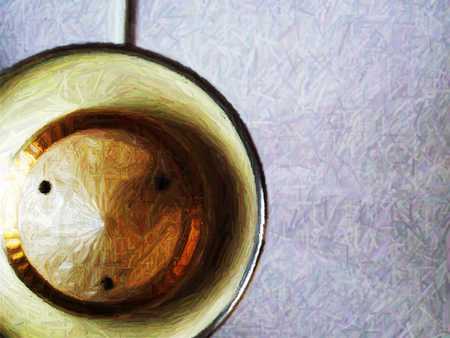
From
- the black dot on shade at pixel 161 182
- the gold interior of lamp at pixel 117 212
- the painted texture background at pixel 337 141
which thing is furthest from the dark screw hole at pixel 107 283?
the painted texture background at pixel 337 141

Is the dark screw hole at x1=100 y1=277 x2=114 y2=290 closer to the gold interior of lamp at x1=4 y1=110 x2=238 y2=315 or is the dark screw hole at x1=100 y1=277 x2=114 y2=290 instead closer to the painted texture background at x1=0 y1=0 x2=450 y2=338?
the gold interior of lamp at x1=4 y1=110 x2=238 y2=315

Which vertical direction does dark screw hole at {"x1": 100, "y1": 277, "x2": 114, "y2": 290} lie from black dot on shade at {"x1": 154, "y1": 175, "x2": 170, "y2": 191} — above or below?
below

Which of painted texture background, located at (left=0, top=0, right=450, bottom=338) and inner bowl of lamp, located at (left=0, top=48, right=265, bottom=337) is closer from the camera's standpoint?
inner bowl of lamp, located at (left=0, top=48, right=265, bottom=337)

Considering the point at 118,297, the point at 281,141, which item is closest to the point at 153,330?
the point at 118,297

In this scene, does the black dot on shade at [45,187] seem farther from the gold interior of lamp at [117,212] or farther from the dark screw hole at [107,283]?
Result: the dark screw hole at [107,283]

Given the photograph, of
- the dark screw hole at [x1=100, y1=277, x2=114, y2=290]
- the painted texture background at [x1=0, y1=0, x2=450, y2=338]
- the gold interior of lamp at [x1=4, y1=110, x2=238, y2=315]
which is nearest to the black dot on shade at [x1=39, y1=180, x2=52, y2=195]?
the gold interior of lamp at [x1=4, y1=110, x2=238, y2=315]

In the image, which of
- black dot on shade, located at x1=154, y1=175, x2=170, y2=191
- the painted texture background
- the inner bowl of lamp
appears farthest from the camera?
the painted texture background

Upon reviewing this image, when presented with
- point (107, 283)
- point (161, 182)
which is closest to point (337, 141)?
point (161, 182)
